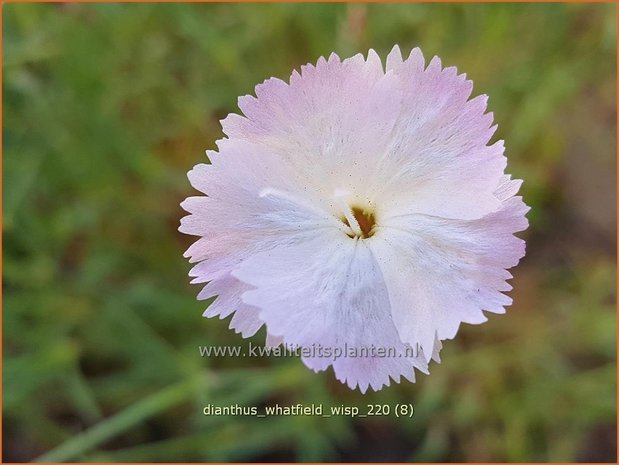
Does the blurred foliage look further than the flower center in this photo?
Yes

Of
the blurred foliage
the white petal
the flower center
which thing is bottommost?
the white petal

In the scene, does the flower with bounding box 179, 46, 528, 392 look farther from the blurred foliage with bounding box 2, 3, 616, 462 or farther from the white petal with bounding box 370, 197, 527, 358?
the blurred foliage with bounding box 2, 3, 616, 462

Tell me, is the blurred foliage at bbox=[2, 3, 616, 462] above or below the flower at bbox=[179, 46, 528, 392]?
above

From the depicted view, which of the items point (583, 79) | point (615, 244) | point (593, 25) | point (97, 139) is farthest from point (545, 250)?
point (97, 139)

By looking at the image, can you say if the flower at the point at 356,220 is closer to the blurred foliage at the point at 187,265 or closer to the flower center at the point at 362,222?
the flower center at the point at 362,222

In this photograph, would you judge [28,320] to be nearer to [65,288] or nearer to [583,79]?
[65,288]

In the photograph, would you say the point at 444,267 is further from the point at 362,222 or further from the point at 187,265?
the point at 187,265

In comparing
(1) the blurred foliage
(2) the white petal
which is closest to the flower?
(2) the white petal
